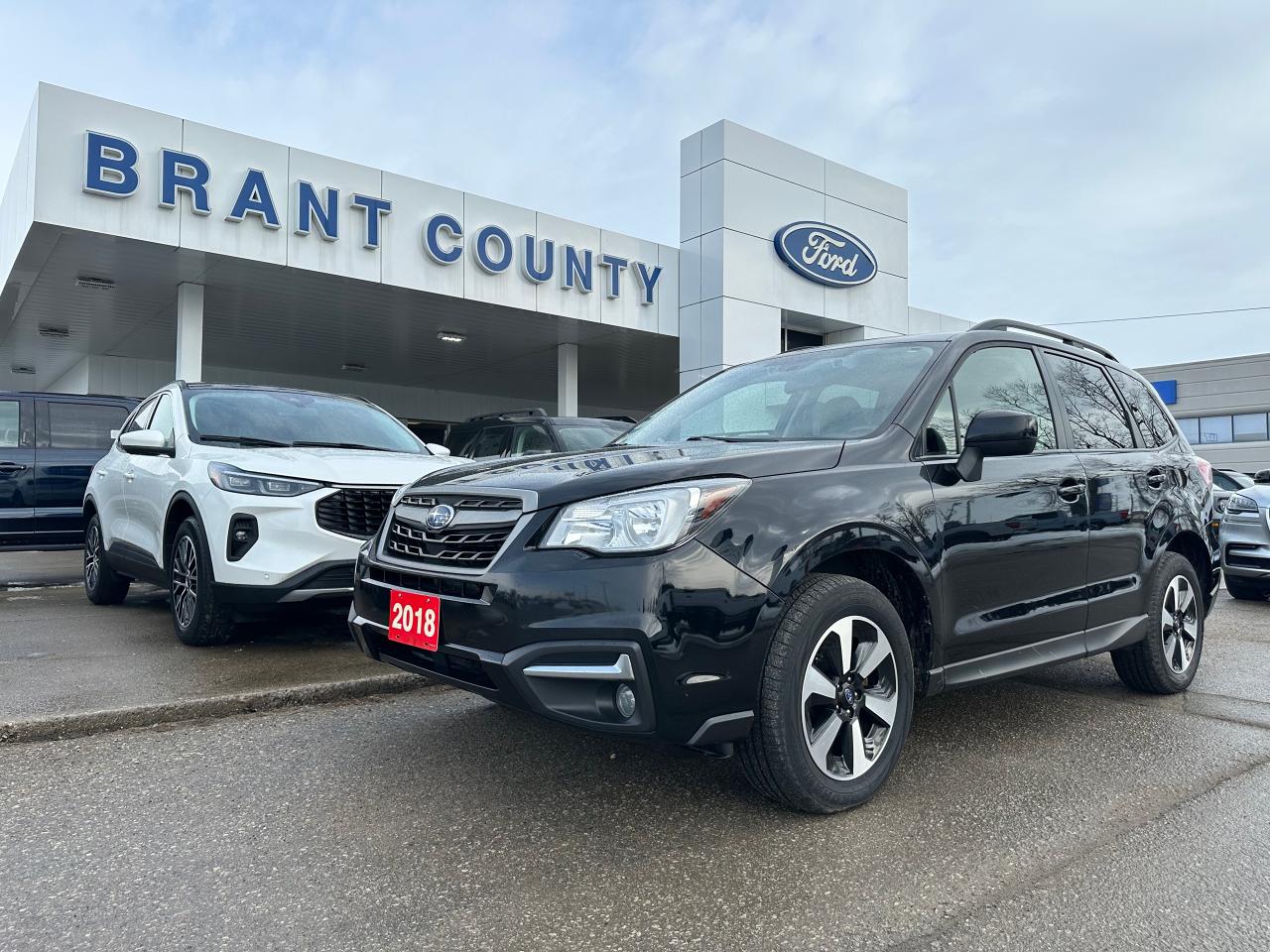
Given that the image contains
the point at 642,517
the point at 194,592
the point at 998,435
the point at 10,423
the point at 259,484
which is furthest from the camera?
the point at 10,423

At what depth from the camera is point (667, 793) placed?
10.3 feet

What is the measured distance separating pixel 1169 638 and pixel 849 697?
256 centimetres

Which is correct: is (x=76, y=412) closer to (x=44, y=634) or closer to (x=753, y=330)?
(x=44, y=634)

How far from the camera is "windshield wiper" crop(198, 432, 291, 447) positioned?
557cm

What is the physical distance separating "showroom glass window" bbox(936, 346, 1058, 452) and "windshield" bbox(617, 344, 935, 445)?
0.68 feet

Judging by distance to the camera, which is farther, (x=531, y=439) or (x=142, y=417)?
(x=531, y=439)

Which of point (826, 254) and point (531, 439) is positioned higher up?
point (826, 254)

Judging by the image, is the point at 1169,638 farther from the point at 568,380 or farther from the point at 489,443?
the point at 568,380

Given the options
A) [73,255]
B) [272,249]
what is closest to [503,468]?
[272,249]

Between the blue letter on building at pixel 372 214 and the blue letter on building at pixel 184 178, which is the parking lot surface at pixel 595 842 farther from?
the blue letter on building at pixel 372 214

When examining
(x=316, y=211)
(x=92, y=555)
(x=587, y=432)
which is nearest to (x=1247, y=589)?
(x=587, y=432)

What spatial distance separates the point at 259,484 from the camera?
4938mm

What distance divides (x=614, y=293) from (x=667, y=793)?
44.7 feet

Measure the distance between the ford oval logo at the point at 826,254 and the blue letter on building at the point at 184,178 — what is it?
9885mm
